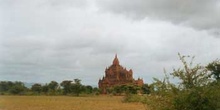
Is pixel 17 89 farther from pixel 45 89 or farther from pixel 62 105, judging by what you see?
pixel 62 105

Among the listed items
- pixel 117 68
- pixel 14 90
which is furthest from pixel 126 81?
pixel 14 90

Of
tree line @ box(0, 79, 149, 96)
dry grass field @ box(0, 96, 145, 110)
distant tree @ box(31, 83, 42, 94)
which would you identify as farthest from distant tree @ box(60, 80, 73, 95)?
dry grass field @ box(0, 96, 145, 110)

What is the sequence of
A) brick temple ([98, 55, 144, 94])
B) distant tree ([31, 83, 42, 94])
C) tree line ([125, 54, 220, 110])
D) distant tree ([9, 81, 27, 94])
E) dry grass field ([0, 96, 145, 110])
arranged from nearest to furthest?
tree line ([125, 54, 220, 110]), dry grass field ([0, 96, 145, 110]), distant tree ([9, 81, 27, 94]), distant tree ([31, 83, 42, 94]), brick temple ([98, 55, 144, 94])

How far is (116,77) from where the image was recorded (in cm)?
15375

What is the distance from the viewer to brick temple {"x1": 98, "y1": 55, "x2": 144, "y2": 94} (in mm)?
150375

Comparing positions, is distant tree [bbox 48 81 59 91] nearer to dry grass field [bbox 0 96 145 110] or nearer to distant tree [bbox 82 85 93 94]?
distant tree [bbox 82 85 93 94]

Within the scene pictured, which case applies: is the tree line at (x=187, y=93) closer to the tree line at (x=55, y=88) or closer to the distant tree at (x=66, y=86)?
the tree line at (x=55, y=88)

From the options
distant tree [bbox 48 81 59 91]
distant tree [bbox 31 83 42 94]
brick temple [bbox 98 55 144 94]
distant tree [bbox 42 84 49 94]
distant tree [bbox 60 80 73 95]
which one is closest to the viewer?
distant tree [bbox 60 80 73 95]

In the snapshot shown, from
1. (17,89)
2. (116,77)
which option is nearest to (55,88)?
(17,89)

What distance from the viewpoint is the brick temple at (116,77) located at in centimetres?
15038

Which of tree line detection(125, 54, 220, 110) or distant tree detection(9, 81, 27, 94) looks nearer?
tree line detection(125, 54, 220, 110)

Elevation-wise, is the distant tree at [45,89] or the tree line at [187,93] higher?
the distant tree at [45,89]

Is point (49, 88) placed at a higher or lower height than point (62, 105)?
higher

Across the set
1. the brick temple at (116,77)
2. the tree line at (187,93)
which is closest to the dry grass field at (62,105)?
the tree line at (187,93)
